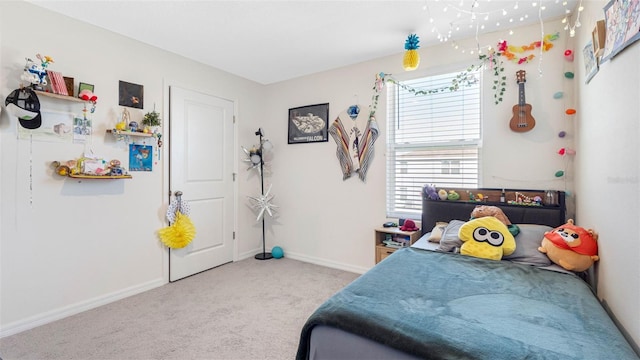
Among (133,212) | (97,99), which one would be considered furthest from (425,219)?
(97,99)

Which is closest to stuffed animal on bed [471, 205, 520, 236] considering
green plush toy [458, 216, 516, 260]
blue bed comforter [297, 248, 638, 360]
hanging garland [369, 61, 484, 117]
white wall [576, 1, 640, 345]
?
green plush toy [458, 216, 516, 260]

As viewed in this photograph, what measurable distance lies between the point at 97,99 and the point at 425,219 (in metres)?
3.25

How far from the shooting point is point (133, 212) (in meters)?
2.88

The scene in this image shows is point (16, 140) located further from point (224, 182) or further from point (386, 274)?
point (386, 274)

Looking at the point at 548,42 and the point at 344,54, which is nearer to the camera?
the point at 548,42

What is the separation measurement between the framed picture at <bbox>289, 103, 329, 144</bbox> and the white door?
32.2 inches

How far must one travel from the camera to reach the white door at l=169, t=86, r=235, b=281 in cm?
325

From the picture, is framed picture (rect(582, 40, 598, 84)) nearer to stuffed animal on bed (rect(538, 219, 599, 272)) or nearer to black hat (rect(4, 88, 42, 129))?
stuffed animal on bed (rect(538, 219, 599, 272))

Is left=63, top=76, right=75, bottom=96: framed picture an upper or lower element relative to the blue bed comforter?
upper

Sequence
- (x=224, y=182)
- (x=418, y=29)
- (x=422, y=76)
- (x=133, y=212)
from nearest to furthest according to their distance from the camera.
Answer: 1. (x=418, y=29)
2. (x=133, y=212)
3. (x=422, y=76)
4. (x=224, y=182)

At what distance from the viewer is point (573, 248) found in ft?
5.94

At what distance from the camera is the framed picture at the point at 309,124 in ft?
12.3

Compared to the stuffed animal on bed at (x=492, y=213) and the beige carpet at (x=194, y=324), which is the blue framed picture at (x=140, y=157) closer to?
the beige carpet at (x=194, y=324)

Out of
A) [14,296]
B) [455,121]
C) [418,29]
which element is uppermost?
[418,29]
